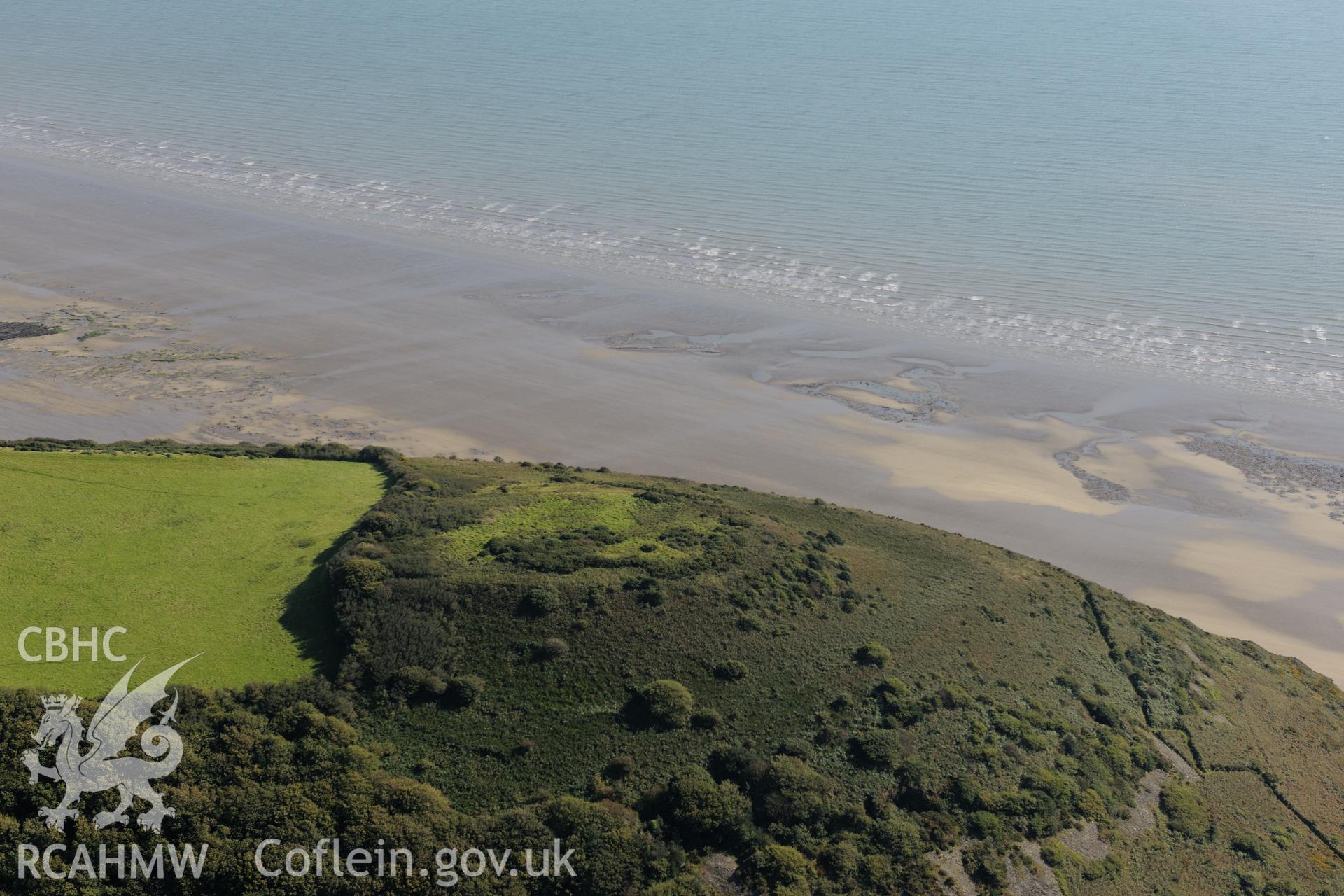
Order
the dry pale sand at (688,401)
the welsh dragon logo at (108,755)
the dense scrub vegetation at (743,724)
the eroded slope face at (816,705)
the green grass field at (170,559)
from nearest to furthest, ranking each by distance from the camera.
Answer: the welsh dragon logo at (108,755), the dense scrub vegetation at (743,724), the eroded slope face at (816,705), the green grass field at (170,559), the dry pale sand at (688,401)

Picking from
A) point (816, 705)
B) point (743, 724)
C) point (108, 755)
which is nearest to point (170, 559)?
point (108, 755)

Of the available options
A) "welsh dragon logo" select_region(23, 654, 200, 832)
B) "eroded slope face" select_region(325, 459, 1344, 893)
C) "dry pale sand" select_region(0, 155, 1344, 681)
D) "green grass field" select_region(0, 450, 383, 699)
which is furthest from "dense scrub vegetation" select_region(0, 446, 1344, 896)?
"dry pale sand" select_region(0, 155, 1344, 681)

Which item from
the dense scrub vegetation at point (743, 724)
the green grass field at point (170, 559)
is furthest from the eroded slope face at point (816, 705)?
the green grass field at point (170, 559)

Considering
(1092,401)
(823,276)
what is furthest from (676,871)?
(823,276)

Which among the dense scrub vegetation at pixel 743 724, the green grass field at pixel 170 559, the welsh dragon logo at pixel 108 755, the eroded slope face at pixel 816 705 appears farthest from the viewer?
the green grass field at pixel 170 559

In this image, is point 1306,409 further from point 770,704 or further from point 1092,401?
point 770,704

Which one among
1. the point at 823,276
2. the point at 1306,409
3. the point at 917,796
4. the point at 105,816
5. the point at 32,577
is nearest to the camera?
the point at 105,816

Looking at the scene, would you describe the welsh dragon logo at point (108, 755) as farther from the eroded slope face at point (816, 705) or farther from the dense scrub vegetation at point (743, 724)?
the eroded slope face at point (816, 705)
